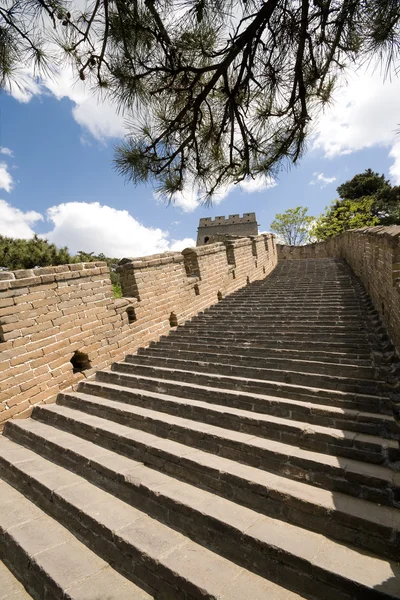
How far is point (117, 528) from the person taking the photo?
2.22 m

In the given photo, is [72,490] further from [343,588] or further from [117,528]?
[343,588]

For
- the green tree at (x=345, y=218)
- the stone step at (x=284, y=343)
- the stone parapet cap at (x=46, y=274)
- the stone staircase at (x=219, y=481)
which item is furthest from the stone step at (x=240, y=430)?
the green tree at (x=345, y=218)

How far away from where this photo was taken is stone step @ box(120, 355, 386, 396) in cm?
293

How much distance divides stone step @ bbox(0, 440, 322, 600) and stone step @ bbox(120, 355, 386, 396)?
141 centimetres

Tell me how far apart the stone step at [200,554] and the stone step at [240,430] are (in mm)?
619

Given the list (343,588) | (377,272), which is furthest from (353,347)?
(343,588)

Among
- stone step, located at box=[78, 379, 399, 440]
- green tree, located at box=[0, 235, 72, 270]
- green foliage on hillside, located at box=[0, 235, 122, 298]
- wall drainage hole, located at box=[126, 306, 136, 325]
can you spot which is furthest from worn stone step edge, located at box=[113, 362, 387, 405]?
green tree, located at box=[0, 235, 72, 270]

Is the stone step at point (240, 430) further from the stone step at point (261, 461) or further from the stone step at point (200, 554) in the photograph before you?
the stone step at point (200, 554)

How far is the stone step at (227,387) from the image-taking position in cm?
272

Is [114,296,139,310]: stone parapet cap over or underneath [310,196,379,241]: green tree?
underneath

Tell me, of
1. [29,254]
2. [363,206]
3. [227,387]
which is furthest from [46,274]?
[363,206]

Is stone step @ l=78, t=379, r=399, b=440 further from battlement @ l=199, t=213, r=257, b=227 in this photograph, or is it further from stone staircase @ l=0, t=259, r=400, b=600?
battlement @ l=199, t=213, r=257, b=227

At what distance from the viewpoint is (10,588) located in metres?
2.14

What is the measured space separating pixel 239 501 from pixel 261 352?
2074 millimetres
